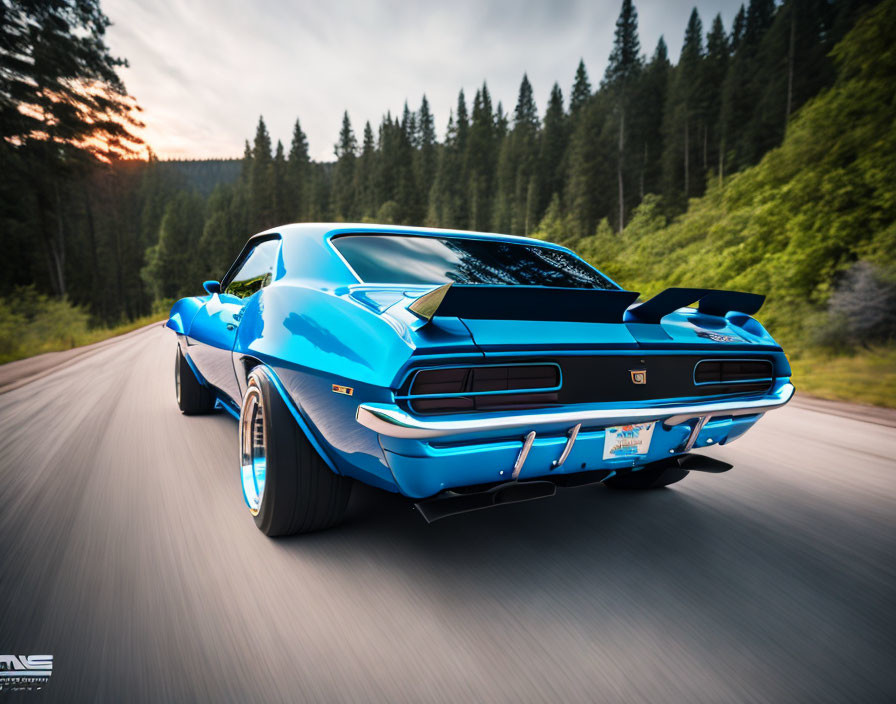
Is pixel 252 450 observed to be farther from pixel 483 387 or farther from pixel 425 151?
pixel 425 151

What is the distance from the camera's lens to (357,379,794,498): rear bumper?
5.31ft

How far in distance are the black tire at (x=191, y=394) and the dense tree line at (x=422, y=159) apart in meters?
19.2

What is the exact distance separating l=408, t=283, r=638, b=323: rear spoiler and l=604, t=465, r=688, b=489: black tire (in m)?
1.10

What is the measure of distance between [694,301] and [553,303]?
52cm

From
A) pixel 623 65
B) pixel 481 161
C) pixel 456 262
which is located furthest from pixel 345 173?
pixel 456 262

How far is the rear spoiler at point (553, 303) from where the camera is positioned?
1.70 metres

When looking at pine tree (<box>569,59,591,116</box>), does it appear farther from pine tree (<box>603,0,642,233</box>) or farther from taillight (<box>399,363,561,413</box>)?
taillight (<box>399,363,561,413</box>)

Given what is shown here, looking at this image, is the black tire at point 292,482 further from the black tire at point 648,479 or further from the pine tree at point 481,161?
the pine tree at point 481,161

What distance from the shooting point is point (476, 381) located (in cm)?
171

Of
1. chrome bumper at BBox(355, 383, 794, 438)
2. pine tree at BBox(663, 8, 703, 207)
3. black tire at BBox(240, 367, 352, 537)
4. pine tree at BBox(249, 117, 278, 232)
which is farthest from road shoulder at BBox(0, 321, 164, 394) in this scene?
pine tree at BBox(249, 117, 278, 232)

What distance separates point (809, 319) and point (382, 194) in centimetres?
6382

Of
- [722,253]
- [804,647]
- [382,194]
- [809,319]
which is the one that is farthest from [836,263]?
[382,194]

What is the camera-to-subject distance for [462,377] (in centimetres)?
169

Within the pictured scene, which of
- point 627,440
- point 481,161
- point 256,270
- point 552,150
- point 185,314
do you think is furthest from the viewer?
point 481,161
